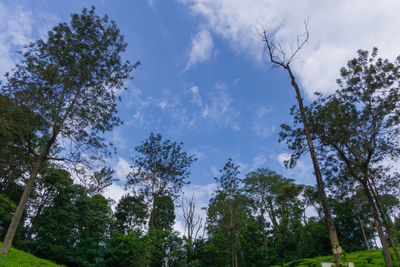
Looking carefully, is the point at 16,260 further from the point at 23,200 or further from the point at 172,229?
the point at 172,229

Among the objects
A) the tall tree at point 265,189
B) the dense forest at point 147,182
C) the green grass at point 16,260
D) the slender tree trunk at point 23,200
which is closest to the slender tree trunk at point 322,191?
the dense forest at point 147,182

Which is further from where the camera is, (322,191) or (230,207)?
(230,207)

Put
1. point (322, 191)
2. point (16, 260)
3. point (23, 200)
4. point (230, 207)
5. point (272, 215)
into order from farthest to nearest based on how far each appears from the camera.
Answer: point (272, 215), point (230, 207), point (23, 200), point (16, 260), point (322, 191)

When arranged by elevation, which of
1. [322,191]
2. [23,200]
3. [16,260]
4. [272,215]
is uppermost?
[272,215]

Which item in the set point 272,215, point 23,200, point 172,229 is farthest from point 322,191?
point 272,215

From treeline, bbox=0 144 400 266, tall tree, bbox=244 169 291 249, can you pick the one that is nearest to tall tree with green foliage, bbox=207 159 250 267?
treeline, bbox=0 144 400 266

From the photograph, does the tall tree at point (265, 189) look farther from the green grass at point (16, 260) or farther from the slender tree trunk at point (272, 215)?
the green grass at point (16, 260)

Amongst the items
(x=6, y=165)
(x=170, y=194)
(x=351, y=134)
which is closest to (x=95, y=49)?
(x=6, y=165)

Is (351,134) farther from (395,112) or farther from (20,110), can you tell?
(20,110)

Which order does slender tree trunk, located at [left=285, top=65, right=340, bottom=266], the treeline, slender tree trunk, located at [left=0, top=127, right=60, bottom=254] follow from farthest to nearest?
1. the treeline
2. slender tree trunk, located at [left=0, top=127, right=60, bottom=254]
3. slender tree trunk, located at [left=285, top=65, right=340, bottom=266]

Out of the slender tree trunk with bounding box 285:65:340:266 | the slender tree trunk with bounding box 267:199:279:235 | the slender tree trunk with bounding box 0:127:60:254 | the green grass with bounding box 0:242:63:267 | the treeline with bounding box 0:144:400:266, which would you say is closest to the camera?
the slender tree trunk with bounding box 285:65:340:266

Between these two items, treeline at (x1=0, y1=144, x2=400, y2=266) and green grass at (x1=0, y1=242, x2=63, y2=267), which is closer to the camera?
green grass at (x1=0, y1=242, x2=63, y2=267)

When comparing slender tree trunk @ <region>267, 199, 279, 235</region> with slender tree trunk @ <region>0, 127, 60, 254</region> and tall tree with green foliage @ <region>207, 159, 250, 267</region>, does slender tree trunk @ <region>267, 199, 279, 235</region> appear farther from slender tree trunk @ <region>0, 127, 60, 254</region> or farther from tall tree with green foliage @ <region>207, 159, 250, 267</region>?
slender tree trunk @ <region>0, 127, 60, 254</region>

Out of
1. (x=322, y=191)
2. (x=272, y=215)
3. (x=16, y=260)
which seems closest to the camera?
(x=322, y=191)
